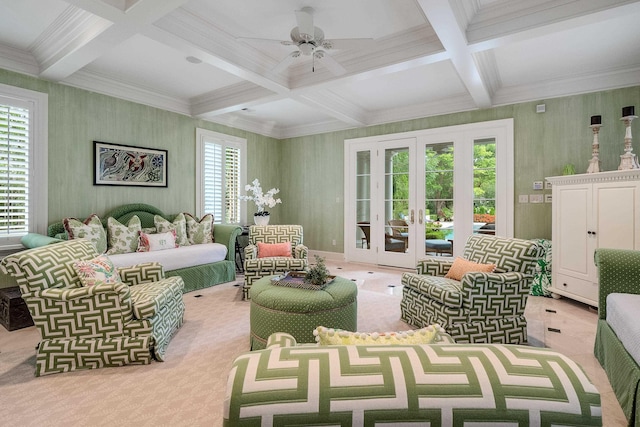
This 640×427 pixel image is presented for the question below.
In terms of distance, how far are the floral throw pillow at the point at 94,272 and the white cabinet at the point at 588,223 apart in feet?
14.7

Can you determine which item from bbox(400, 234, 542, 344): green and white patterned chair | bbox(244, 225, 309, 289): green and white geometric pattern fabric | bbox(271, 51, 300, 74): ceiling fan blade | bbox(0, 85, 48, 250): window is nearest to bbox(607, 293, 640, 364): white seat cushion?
bbox(400, 234, 542, 344): green and white patterned chair

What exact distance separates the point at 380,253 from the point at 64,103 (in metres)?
5.08

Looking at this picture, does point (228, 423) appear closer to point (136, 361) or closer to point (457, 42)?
point (136, 361)

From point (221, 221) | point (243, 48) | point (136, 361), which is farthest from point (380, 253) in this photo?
point (136, 361)

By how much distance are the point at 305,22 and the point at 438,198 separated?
140 inches

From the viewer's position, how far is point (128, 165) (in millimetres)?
4582

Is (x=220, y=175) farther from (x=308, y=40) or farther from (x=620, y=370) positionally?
(x=620, y=370)

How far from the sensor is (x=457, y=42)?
2.88 m

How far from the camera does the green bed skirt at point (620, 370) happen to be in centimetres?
161

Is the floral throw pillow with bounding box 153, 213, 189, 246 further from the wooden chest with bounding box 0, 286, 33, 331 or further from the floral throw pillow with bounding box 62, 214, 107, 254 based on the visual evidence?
the wooden chest with bounding box 0, 286, 33, 331

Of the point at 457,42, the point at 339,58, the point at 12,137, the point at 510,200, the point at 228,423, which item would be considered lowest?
the point at 228,423

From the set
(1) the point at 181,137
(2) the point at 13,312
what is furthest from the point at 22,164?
(1) the point at 181,137

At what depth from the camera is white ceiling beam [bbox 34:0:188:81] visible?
242 cm

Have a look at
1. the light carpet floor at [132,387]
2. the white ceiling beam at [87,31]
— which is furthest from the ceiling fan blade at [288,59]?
the light carpet floor at [132,387]
